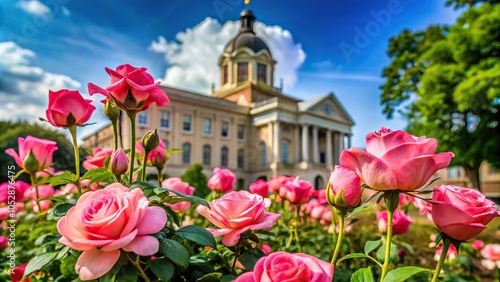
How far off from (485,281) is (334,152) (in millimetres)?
27411

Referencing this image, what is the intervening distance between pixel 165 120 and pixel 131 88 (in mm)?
21683

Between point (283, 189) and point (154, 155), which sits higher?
point (154, 155)

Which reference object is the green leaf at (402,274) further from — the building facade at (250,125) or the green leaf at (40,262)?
the building facade at (250,125)

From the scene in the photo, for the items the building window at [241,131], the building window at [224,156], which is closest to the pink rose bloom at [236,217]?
the building window at [224,156]

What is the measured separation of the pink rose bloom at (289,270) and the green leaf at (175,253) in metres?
0.14

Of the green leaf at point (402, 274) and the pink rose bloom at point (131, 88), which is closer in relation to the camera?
the green leaf at point (402, 274)

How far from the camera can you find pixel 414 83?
14430 mm

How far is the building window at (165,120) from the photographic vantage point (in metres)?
21.8

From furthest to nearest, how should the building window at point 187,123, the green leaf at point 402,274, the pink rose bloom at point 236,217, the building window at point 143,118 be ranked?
the building window at point 187,123 → the building window at point 143,118 → the pink rose bloom at point 236,217 → the green leaf at point 402,274

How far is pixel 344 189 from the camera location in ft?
2.48

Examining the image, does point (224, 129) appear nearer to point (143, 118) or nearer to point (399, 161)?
point (143, 118)

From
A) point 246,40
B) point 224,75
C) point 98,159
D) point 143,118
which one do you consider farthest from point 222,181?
point 246,40

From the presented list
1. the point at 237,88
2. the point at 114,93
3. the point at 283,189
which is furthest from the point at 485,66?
the point at 237,88

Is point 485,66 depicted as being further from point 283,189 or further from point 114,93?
point 114,93
